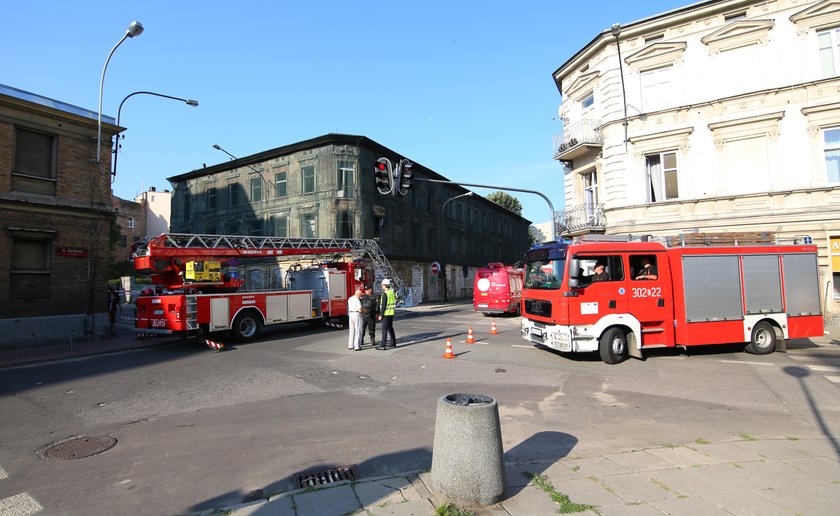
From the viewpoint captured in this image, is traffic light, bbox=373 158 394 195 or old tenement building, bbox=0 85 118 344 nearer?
traffic light, bbox=373 158 394 195

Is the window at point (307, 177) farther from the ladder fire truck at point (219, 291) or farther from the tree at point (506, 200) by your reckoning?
the tree at point (506, 200)

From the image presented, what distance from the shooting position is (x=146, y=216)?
202ft

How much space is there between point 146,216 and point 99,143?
174 feet

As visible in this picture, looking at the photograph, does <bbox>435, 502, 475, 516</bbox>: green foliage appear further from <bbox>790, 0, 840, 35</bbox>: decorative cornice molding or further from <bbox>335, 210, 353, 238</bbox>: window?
<bbox>335, 210, 353, 238</bbox>: window

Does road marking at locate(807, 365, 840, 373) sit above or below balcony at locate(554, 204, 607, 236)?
below

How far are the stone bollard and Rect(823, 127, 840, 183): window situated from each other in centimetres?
2024

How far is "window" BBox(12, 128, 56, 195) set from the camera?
49.5ft

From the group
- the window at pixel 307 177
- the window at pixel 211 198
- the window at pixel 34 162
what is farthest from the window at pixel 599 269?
the window at pixel 211 198

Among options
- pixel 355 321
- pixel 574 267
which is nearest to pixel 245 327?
pixel 355 321

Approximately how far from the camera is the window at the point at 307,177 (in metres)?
30.9

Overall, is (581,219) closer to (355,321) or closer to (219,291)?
(355,321)

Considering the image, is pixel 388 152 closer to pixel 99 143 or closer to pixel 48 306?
pixel 99 143

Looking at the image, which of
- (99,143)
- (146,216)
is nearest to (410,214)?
(99,143)

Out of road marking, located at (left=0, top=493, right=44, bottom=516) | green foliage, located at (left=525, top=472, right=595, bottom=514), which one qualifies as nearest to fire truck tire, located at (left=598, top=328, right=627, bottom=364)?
green foliage, located at (left=525, top=472, right=595, bottom=514)
